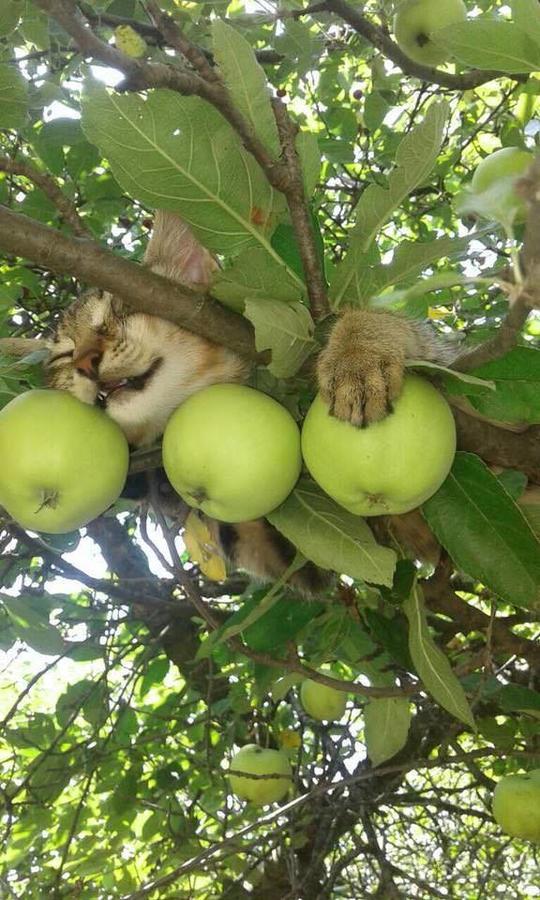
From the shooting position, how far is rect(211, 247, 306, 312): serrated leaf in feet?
4.40

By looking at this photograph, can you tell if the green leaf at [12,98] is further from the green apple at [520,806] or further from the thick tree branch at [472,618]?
the green apple at [520,806]

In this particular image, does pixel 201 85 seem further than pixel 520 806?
No

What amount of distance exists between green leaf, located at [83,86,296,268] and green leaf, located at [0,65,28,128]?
0.30 m

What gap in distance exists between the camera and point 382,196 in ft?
4.46

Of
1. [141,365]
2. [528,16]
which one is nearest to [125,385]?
[141,365]

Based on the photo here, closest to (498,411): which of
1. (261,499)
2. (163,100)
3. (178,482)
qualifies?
(261,499)

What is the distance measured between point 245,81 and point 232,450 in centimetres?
58

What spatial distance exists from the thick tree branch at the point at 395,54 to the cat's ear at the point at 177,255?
0.95 metres

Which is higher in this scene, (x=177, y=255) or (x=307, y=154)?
(x=307, y=154)

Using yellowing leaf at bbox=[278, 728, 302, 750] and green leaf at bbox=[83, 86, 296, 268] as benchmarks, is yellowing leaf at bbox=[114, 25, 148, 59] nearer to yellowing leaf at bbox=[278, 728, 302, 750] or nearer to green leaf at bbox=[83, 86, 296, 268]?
green leaf at bbox=[83, 86, 296, 268]

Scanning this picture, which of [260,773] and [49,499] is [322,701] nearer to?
[260,773]

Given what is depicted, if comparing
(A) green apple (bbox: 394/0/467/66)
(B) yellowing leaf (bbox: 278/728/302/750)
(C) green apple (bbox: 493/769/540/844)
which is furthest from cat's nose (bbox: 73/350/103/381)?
(B) yellowing leaf (bbox: 278/728/302/750)

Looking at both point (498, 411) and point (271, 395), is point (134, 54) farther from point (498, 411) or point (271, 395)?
point (498, 411)

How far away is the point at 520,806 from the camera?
2.34 meters
